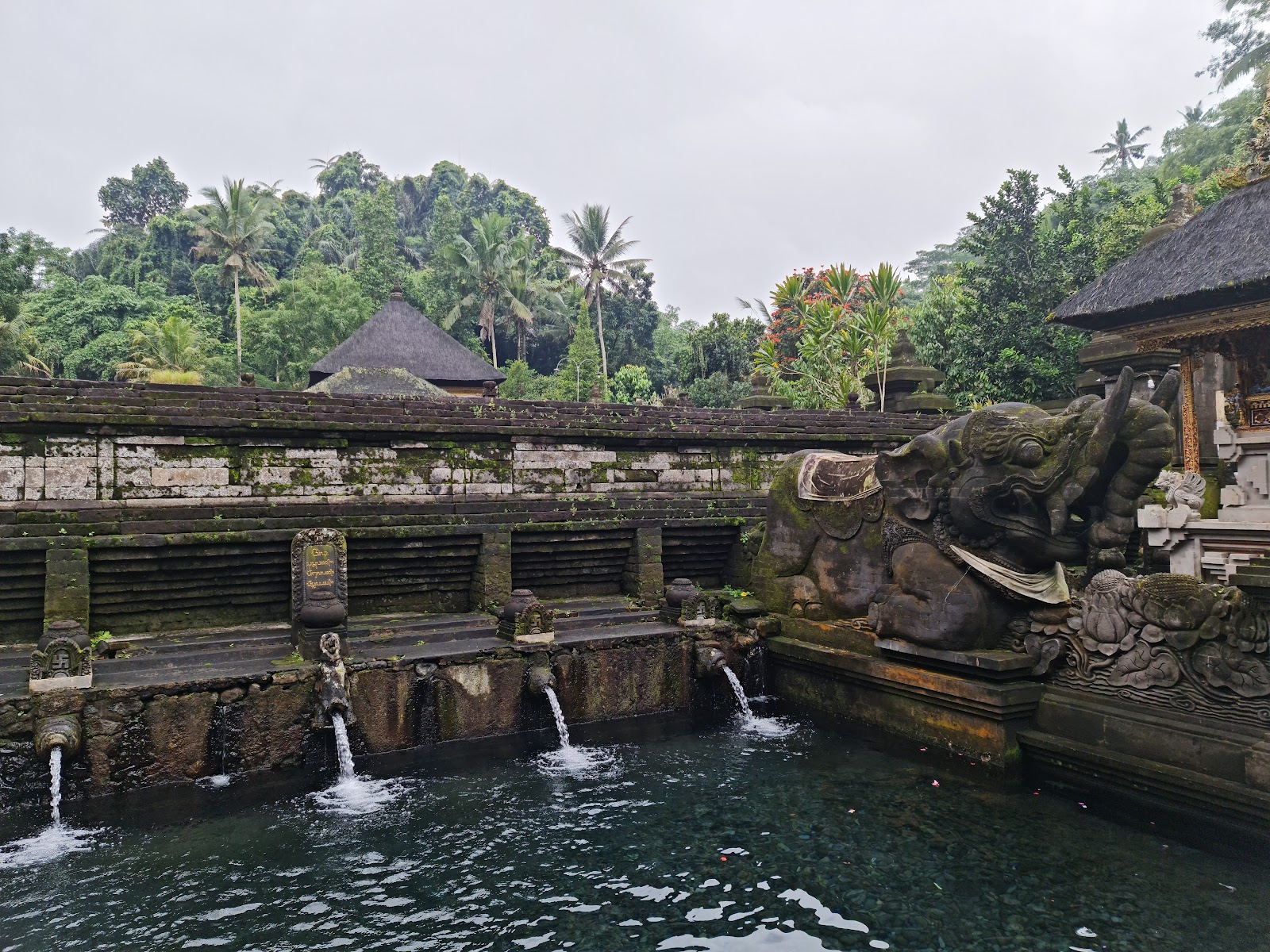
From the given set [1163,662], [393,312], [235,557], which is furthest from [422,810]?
[393,312]

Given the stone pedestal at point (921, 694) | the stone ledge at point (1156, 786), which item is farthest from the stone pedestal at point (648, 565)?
the stone ledge at point (1156, 786)

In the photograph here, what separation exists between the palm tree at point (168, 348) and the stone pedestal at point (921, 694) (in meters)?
28.0

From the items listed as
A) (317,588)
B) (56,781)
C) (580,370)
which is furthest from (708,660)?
(580,370)

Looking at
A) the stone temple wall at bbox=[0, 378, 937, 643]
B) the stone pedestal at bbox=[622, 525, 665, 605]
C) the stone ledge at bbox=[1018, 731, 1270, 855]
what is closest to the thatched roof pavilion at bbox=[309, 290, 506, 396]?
the stone temple wall at bbox=[0, 378, 937, 643]

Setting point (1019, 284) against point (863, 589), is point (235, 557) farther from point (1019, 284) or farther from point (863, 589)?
point (1019, 284)

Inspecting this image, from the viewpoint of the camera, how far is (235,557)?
26.4 ft

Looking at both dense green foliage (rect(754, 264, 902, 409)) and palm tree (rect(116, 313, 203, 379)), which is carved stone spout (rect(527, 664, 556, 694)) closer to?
dense green foliage (rect(754, 264, 902, 409))

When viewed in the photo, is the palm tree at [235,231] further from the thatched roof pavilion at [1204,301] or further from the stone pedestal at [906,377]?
the thatched roof pavilion at [1204,301]

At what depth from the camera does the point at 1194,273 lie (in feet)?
41.3

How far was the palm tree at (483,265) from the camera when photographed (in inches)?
1684

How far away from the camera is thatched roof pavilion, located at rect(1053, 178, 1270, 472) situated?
1221 centimetres

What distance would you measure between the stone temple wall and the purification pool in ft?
7.89

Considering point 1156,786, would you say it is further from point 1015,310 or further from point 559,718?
point 1015,310

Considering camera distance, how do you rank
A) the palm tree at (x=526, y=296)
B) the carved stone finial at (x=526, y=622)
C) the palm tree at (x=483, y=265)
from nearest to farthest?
1. the carved stone finial at (x=526, y=622)
2. the palm tree at (x=483, y=265)
3. the palm tree at (x=526, y=296)
